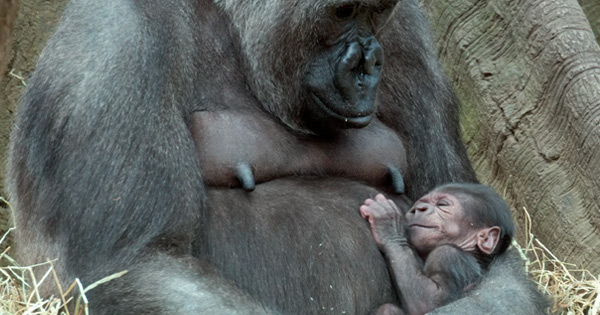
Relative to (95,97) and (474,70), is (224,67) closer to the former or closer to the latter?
(95,97)

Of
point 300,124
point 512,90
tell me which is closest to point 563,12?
point 512,90

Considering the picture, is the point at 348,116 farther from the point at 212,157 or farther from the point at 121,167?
the point at 121,167

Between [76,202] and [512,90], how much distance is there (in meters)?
2.46

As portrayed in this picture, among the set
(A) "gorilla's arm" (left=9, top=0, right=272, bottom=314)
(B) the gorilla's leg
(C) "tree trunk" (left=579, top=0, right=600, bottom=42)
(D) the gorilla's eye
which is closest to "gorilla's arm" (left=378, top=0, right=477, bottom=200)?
(D) the gorilla's eye

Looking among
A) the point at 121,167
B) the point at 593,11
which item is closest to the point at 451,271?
the point at 121,167

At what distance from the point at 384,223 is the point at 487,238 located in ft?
1.28

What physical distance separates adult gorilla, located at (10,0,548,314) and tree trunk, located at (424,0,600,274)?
0.89 meters

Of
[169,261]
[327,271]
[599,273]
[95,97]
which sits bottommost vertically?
[599,273]

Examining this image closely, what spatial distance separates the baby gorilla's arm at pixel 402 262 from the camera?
357cm

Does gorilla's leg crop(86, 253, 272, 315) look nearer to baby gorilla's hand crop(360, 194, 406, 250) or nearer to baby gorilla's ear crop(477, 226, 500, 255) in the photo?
baby gorilla's hand crop(360, 194, 406, 250)

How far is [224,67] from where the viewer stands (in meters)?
3.74

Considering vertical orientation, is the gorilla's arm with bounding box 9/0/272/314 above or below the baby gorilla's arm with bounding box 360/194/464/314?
above

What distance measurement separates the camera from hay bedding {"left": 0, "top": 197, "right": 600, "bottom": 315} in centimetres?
329

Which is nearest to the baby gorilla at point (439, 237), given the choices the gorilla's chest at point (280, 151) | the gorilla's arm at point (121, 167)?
the gorilla's chest at point (280, 151)
